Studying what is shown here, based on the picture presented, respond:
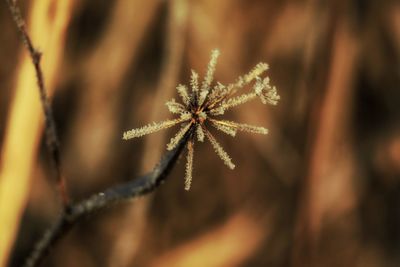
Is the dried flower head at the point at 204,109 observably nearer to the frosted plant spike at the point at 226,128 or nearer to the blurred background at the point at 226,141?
the frosted plant spike at the point at 226,128

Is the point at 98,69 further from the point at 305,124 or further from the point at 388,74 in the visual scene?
the point at 388,74

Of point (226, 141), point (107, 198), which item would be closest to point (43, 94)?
point (107, 198)

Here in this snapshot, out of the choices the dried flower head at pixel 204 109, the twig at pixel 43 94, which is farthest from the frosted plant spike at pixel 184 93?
the twig at pixel 43 94

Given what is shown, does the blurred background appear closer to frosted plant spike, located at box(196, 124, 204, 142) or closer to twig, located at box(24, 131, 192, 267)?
twig, located at box(24, 131, 192, 267)

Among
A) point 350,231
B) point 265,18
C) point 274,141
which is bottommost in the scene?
point 350,231

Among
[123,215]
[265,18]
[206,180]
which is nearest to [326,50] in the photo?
[265,18]
